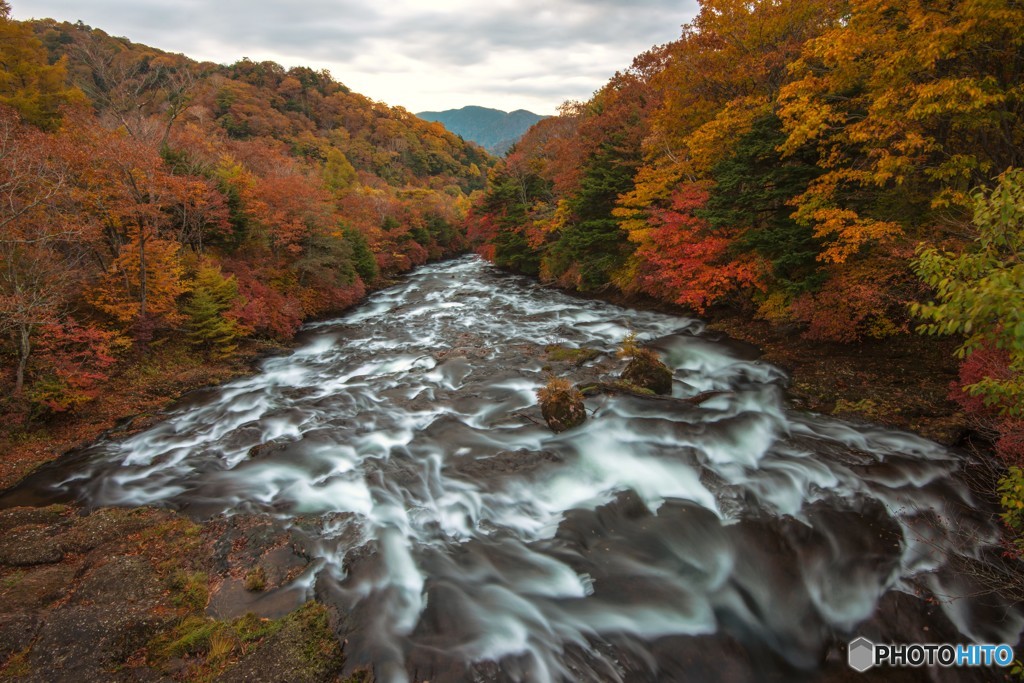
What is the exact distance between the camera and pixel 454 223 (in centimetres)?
5919

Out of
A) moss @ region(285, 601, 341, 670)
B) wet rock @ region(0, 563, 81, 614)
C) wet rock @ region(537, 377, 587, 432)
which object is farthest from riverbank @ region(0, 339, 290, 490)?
wet rock @ region(537, 377, 587, 432)

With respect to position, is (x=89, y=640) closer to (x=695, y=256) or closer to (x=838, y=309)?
(x=838, y=309)

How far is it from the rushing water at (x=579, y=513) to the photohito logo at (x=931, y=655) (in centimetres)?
20

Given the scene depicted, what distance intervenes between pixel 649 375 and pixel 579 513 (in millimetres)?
6223

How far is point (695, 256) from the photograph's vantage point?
18375 millimetres

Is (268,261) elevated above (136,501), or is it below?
above

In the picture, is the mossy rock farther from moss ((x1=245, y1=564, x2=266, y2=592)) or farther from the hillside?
moss ((x1=245, y1=564, x2=266, y2=592))

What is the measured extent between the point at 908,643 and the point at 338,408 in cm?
1321

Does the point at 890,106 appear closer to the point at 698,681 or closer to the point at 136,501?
the point at 698,681

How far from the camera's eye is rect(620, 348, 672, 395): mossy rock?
13.6m

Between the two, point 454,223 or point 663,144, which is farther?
point 454,223

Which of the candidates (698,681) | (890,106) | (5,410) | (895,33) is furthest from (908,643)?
(5,410)

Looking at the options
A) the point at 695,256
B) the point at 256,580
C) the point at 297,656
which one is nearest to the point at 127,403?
the point at 256,580

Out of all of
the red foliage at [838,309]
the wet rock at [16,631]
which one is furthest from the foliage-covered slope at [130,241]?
the red foliage at [838,309]
